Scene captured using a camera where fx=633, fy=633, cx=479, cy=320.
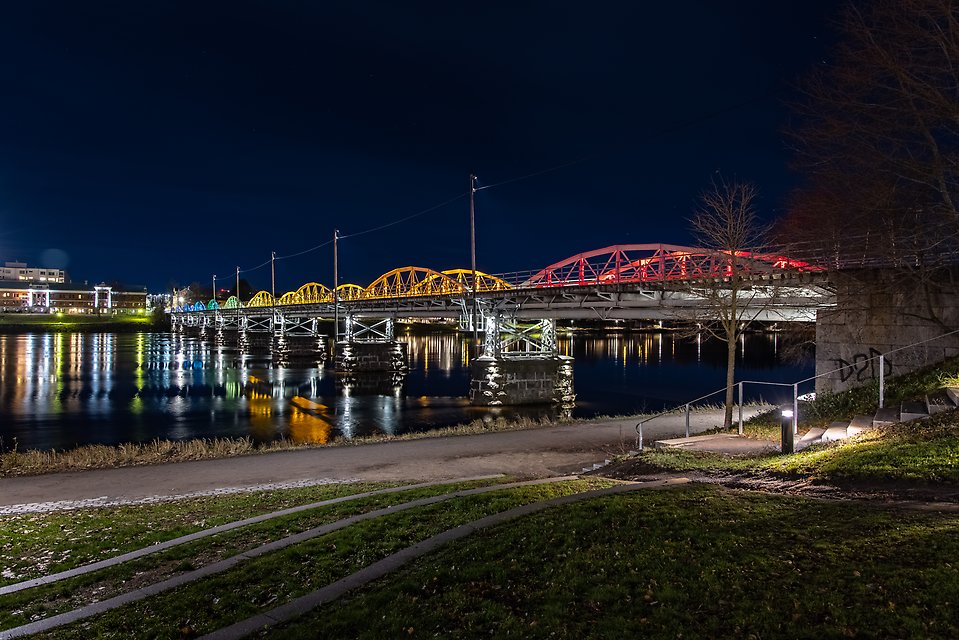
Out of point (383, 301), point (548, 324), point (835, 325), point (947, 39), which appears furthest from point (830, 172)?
point (383, 301)

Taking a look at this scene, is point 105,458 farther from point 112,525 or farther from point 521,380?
point 521,380

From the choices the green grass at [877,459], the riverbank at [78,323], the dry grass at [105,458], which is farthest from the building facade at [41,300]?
the green grass at [877,459]

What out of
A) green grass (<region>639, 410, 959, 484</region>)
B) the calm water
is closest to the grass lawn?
the calm water

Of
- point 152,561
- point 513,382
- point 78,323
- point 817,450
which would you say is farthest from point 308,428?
point 78,323

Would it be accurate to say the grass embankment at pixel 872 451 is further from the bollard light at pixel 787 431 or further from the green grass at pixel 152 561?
the green grass at pixel 152 561

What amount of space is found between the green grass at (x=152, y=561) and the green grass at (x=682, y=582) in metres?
2.12

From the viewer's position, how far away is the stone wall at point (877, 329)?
58.2 ft

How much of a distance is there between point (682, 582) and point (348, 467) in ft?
39.5

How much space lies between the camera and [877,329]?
1922cm

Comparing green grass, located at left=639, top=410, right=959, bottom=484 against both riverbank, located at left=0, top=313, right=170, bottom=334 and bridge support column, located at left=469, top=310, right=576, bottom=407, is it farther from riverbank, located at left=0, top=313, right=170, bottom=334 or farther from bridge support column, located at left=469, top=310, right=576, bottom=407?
riverbank, located at left=0, top=313, right=170, bottom=334

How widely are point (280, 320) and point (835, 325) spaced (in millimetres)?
89001

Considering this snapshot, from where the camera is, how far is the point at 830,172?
52.9 ft

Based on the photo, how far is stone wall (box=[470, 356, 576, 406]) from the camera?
3934 cm

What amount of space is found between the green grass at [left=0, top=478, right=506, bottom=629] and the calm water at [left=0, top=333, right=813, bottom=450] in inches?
739
